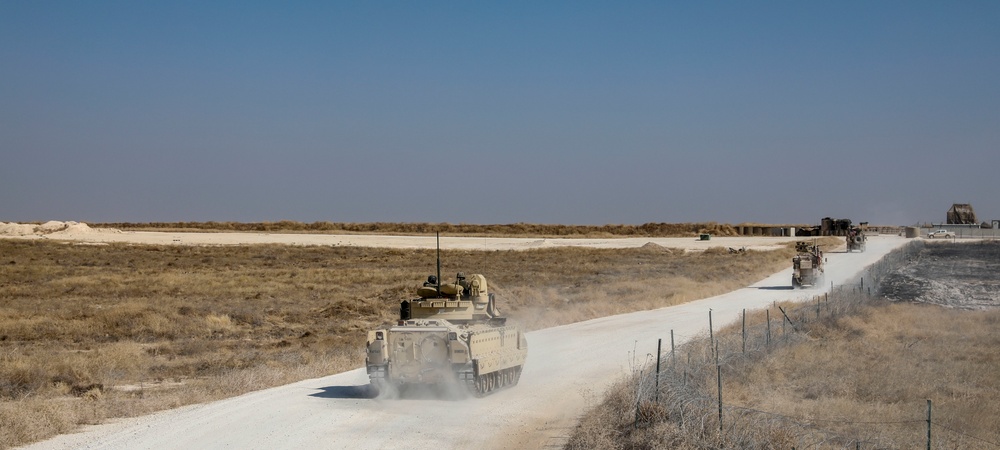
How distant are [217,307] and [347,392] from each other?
73.4ft

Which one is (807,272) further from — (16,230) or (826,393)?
(16,230)

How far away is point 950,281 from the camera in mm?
52438

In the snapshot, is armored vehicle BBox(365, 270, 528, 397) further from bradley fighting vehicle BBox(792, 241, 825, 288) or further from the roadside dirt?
bradley fighting vehicle BBox(792, 241, 825, 288)

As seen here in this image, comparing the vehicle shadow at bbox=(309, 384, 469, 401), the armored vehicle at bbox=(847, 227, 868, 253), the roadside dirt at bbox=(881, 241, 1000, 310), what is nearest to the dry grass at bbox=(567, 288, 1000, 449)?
the vehicle shadow at bbox=(309, 384, 469, 401)

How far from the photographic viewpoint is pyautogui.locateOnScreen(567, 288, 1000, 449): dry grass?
13.4 metres

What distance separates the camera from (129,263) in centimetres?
6775

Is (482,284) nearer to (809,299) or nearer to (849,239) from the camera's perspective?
(809,299)

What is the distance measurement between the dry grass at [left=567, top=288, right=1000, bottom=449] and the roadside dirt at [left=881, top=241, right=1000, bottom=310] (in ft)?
38.5

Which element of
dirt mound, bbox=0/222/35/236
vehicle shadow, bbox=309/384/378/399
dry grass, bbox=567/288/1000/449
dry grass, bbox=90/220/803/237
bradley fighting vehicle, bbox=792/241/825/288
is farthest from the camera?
dry grass, bbox=90/220/803/237

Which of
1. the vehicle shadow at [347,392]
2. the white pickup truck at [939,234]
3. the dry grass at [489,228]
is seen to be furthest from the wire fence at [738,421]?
the dry grass at [489,228]

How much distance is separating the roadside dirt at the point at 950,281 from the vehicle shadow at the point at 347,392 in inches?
1066

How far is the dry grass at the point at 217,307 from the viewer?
68.3 feet

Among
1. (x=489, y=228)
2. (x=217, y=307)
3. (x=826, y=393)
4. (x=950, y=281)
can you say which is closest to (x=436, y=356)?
(x=826, y=393)

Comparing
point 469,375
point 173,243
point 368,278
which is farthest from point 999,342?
point 173,243
